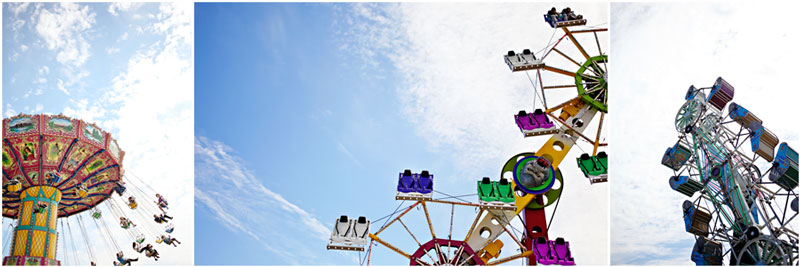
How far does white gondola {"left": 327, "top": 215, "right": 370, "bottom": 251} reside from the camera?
37.1 ft

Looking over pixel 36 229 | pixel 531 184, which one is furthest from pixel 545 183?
pixel 36 229

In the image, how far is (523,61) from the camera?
13.8 meters

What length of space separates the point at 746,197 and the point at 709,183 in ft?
3.33

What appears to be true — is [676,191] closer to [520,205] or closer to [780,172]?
[780,172]

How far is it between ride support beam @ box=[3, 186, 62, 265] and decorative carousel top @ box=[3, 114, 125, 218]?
0.38 meters

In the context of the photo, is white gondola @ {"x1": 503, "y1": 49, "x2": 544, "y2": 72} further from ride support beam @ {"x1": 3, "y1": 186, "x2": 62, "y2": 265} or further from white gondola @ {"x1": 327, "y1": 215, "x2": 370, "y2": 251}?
ride support beam @ {"x1": 3, "y1": 186, "x2": 62, "y2": 265}

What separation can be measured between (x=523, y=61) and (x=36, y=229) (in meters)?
15.6

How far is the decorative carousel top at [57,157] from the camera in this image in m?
18.8

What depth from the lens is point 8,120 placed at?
58.2 ft

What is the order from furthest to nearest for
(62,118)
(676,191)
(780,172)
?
1. (62,118)
2. (676,191)
3. (780,172)

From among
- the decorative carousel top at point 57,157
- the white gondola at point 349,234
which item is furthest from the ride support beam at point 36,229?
the white gondola at point 349,234

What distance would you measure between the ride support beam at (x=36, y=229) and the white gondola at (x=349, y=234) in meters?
10.9

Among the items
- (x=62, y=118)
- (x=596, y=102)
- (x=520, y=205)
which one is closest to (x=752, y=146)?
(x=596, y=102)

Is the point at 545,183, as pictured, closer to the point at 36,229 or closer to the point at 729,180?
the point at 729,180
